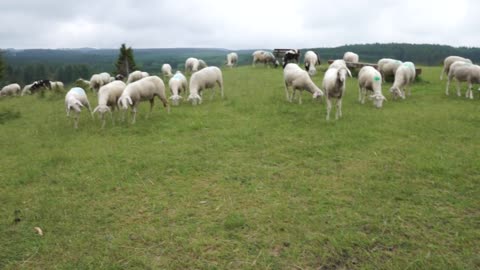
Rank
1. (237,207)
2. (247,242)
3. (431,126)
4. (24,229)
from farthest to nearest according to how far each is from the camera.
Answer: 1. (431,126)
2. (237,207)
3. (24,229)
4. (247,242)

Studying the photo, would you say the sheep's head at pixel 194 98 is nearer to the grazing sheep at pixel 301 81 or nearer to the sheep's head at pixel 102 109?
the grazing sheep at pixel 301 81

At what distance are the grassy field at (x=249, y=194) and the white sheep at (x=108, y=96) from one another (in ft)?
2.39

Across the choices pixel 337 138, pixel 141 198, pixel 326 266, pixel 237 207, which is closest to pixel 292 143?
pixel 337 138

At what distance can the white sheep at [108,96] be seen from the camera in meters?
12.2

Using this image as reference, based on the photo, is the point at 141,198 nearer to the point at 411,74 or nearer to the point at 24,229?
the point at 24,229

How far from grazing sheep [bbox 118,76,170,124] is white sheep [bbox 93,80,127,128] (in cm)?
53

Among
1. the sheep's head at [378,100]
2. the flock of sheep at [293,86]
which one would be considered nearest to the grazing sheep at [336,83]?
the flock of sheep at [293,86]

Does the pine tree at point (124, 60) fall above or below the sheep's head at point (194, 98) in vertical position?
above

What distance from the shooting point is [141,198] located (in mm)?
6730

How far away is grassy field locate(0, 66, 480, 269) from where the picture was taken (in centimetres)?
489

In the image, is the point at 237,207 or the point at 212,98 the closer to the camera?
the point at 237,207

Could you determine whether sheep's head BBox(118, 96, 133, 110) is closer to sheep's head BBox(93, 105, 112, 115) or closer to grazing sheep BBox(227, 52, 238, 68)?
sheep's head BBox(93, 105, 112, 115)

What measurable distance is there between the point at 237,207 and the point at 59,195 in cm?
370

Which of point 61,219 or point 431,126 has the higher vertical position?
point 431,126
